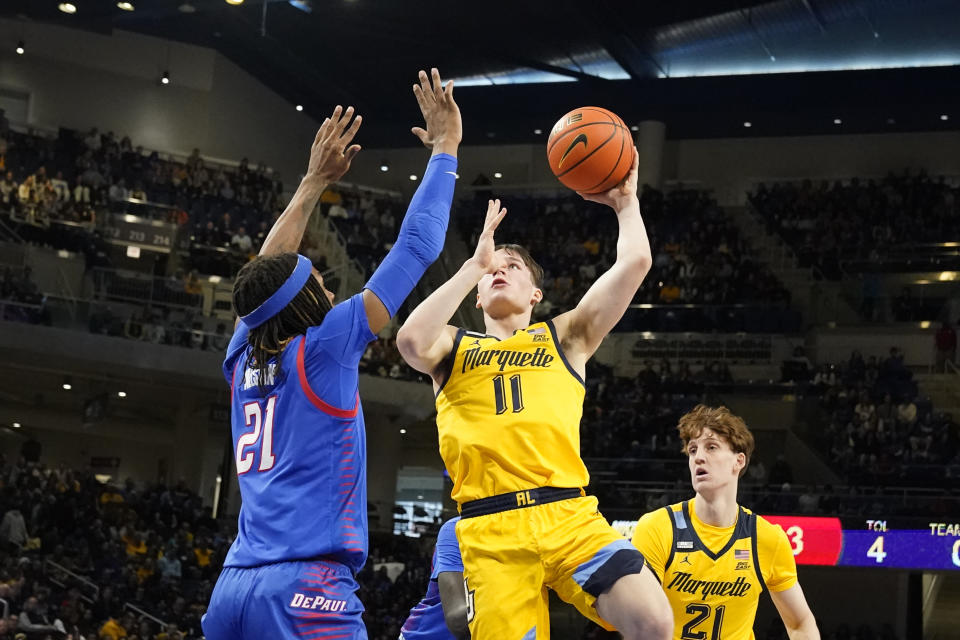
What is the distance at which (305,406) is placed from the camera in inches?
133

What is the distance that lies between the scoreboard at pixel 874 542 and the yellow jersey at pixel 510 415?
41.9 feet

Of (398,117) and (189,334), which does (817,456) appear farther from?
(398,117)

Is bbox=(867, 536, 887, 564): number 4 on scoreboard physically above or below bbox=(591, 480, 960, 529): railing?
below

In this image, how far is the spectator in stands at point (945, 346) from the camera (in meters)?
22.4

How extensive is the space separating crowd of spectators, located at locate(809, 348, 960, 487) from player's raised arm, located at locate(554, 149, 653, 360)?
1557cm

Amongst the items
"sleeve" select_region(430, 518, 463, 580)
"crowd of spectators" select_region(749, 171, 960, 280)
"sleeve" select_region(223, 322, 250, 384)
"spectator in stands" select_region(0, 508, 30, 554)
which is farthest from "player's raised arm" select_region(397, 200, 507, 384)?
"crowd of spectators" select_region(749, 171, 960, 280)

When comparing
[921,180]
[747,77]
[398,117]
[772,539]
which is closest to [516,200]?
[398,117]

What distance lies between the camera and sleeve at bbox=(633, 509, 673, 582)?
5.74m

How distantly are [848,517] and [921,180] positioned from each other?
1284cm

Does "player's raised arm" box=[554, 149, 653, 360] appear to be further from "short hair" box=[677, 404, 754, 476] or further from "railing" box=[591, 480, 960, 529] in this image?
"railing" box=[591, 480, 960, 529]

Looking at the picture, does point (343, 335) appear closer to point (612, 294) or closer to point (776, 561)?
→ point (612, 294)

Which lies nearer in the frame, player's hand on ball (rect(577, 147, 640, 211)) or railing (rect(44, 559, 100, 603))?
player's hand on ball (rect(577, 147, 640, 211))

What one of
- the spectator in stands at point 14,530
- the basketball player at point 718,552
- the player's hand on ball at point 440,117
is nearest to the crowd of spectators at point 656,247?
the spectator in stands at point 14,530

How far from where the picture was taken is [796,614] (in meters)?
5.77
